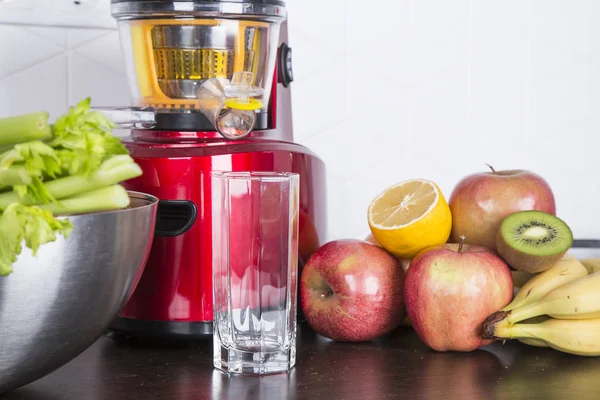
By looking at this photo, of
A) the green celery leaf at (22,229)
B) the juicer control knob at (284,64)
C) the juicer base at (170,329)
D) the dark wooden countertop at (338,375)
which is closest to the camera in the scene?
the green celery leaf at (22,229)

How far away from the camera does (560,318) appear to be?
0.87 meters

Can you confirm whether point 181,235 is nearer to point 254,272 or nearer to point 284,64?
point 254,272

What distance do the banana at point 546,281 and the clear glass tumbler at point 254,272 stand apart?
228 mm

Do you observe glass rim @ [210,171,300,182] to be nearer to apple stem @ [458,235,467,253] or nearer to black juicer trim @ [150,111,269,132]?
black juicer trim @ [150,111,269,132]

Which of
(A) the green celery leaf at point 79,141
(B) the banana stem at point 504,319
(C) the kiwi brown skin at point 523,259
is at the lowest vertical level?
(B) the banana stem at point 504,319

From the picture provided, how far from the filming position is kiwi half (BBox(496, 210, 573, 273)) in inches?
34.7

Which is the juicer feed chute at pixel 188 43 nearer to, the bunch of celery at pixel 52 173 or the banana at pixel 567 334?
the bunch of celery at pixel 52 173

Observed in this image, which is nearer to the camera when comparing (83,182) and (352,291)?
(83,182)

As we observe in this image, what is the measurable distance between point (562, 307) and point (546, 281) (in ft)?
0.18

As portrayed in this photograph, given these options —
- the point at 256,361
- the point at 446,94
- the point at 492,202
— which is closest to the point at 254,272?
the point at 256,361

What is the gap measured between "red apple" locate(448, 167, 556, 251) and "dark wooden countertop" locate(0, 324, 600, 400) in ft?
0.41

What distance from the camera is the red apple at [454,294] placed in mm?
851

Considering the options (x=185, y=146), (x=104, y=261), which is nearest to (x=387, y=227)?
(x=185, y=146)

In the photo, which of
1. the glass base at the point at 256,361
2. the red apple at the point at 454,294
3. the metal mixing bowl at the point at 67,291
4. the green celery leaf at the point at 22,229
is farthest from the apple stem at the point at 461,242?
the green celery leaf at the point at 22,229
